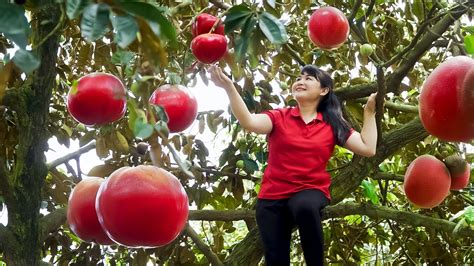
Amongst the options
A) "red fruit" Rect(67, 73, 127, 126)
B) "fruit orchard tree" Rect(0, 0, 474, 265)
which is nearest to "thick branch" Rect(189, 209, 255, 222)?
"fruit orchard tree" Rect(0, 0, 474, 265)

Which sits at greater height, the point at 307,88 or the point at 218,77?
the point at 307,88

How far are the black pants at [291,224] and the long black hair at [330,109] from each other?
229 millimetres

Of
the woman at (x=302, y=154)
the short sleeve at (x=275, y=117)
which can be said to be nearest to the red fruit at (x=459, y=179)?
the woman at (x=302, y=154)

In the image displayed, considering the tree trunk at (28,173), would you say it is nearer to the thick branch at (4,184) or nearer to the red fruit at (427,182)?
the thick branch at (4,184)

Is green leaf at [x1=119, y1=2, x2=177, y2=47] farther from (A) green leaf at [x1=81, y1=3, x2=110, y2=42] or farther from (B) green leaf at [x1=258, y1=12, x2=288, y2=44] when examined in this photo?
(B) green leaf at [x1=258, y1=12, x2=288, y2=44]

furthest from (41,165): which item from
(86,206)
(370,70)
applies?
(370,70)

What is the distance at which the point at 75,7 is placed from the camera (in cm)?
76

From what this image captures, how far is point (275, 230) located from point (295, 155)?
0.87ft

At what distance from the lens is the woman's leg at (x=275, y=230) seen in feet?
7.03

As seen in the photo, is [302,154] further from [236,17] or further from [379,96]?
[236,17]

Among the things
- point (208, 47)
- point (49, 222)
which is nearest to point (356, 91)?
point (208, 47)

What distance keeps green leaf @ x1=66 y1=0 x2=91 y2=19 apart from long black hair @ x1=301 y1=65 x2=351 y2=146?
157 cm

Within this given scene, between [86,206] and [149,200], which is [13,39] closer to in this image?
[149,200]

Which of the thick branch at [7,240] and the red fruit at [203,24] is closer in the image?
the thick branch at [7,240]
